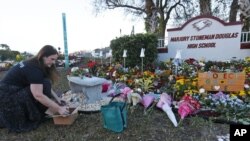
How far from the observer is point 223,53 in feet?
30.3

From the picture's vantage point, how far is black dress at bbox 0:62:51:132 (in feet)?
10.9

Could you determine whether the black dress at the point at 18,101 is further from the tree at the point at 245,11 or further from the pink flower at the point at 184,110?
the tree at the point at 245,11

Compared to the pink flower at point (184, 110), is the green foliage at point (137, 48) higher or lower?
higher

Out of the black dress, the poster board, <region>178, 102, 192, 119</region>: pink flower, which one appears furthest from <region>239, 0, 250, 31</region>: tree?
the black dress

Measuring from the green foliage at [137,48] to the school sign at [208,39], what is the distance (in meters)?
→ 1.02

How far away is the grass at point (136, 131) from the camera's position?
313cm

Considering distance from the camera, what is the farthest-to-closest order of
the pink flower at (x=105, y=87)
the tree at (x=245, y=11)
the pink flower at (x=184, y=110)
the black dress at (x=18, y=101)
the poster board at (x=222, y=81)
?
the tree at (x=245, y=11) → the pink flower at (x=105, y=87) → the poster board at (x=222, y=81) → the pink flower at (x=184, y=110) → the black dress at (x=18, y=101)

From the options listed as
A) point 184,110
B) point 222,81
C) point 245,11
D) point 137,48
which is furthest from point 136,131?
point 245,11

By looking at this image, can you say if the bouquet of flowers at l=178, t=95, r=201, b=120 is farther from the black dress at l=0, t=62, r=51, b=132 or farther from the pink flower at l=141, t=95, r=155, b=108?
the black dress at l=0, t=62, r=51, b=132

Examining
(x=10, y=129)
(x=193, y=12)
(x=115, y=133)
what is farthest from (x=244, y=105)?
(x=193, y=12)

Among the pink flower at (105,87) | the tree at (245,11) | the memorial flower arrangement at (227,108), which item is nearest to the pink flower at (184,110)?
the memorial flower arrangement at (227,108)

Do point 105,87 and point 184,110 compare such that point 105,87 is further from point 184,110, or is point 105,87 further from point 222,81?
point 222,81

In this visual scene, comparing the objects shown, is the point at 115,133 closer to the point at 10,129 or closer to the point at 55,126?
the point at 55,126

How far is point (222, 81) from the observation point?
490 centimetres
